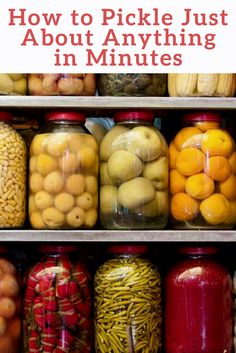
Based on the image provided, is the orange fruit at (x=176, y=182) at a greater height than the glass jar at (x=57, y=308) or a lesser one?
greater

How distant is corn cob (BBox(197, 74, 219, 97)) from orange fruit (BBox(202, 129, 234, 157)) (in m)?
0.09

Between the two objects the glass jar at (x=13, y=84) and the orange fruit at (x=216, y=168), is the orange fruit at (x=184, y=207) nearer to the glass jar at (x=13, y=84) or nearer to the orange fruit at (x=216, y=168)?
the orange fruit at (x=216, y=168)

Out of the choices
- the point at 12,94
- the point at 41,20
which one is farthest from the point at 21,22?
the point at 12,94

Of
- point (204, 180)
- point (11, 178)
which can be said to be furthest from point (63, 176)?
point (204, 180)

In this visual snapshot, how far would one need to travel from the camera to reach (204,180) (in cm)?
149

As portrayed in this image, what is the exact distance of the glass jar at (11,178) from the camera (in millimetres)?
1469

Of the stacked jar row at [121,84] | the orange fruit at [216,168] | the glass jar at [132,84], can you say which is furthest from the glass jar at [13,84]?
the orange fruit at [216,168]

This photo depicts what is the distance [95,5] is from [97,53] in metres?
0.12

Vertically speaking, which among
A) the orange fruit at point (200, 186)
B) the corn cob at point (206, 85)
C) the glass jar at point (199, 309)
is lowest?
the glass jar at point (199, 309)

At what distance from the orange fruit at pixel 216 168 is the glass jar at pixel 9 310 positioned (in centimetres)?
51

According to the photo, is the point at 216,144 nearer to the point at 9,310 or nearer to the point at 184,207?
the point at 184,207

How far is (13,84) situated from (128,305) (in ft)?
1.89

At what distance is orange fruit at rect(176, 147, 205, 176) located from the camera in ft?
4.90

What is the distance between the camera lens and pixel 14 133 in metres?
Answer: 1.52
